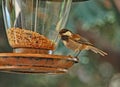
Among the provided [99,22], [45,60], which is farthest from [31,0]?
[99,22]

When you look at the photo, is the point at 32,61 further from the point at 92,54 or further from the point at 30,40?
the point at 92,54

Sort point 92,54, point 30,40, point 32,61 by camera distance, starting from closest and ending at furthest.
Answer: point 32,61, point 30,40, point 92,54

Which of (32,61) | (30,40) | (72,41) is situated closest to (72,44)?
(72,41)

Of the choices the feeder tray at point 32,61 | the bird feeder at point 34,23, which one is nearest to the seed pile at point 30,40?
the bird feeder at point 34,23

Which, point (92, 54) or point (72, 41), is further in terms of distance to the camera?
point (92, 54)

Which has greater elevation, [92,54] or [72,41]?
[72,41]

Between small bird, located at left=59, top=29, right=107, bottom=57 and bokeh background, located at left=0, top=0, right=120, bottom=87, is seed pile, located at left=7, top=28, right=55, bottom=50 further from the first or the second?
bokeh background, located at left=0, top=0, right=120, bottom=87

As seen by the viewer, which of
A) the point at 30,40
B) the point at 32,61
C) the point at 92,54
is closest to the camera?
the point at 32,61

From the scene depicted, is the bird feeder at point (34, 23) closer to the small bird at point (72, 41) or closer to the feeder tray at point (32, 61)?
the small bird at point (72, 41)
